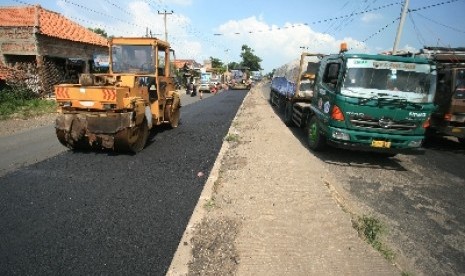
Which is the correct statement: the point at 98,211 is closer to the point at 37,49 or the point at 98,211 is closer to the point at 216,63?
the point at 37,49

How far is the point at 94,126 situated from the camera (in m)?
6.86

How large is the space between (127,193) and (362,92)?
210 inches

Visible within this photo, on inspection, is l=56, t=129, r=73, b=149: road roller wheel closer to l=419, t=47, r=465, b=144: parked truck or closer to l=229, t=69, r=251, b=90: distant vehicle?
l=419, t=47, r=465, b=144: parked truck

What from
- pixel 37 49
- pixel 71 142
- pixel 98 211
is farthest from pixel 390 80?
pixel 37 49

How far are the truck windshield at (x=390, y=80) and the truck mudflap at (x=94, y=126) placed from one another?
198 inches

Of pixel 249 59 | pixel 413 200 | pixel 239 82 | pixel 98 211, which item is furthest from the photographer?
pixel 249 59

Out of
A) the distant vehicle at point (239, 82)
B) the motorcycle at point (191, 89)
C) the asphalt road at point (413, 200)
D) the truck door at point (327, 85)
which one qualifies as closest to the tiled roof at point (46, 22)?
the motorcycle at point (191, 89)

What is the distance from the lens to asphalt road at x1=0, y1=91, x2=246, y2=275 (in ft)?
11.2

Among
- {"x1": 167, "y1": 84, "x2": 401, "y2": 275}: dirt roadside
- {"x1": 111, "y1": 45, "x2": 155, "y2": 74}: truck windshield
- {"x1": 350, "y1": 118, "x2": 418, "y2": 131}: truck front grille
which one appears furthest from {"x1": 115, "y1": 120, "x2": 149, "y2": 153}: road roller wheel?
{"x1": 350, "y1": 118, "x2": 418, "y2": 131}: truck front grille

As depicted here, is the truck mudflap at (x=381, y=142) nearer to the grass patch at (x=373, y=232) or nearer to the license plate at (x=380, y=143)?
the license plate at (x=380, y=143)

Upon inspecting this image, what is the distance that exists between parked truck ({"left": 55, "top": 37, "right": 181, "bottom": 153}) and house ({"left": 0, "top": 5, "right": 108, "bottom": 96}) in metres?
13.5

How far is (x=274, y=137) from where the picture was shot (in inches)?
388

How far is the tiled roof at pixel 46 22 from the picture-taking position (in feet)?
68.4

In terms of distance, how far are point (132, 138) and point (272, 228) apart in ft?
14.8
